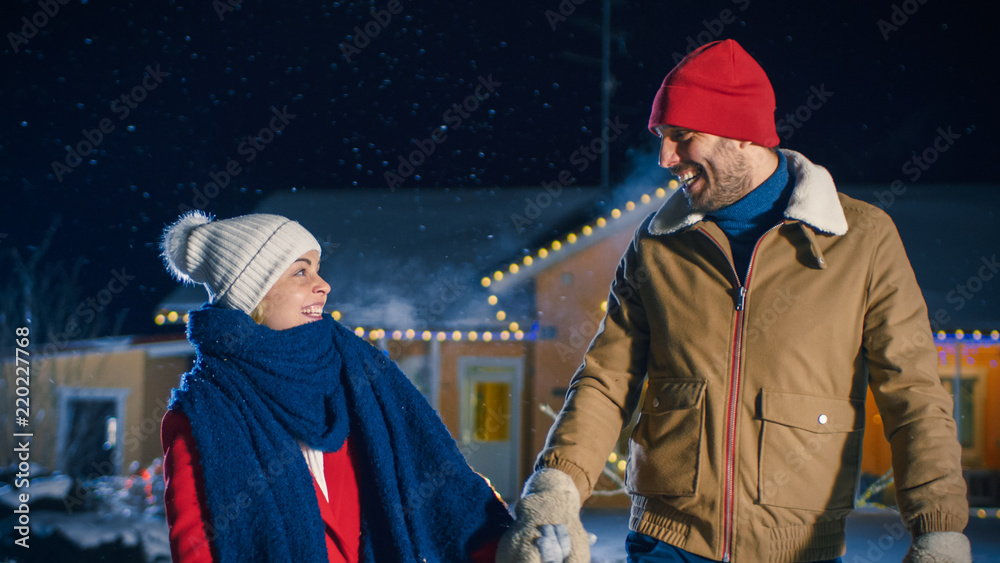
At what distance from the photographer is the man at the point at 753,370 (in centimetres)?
156

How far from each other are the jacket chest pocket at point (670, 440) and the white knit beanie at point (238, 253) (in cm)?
92

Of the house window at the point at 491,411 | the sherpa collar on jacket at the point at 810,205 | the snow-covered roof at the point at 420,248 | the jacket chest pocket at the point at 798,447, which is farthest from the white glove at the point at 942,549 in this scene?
the house window at the point at 491,411

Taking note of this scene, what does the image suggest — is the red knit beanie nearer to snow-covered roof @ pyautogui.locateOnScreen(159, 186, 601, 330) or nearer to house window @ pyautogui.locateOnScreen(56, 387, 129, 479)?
snow-covered roof @ pyautogui.locateOnScreen(159, 186, 601, 330)

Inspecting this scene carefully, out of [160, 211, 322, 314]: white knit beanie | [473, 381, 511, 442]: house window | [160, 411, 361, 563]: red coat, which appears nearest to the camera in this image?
[160, 411, 361, 563]: red coat

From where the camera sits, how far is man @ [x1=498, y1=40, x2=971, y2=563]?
5.11ft

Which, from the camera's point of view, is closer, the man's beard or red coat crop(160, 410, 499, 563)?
red coat crop(160, 410, 499, 563)

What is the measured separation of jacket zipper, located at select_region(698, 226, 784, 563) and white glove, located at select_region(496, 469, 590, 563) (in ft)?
0.98

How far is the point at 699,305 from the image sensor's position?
169 centimetres

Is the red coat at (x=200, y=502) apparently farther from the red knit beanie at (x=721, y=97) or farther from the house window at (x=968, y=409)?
the house window at (x=968, y=409)

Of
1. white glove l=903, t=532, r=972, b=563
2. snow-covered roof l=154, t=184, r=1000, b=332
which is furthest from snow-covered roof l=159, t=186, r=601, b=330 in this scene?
white glove l=903, t=532, r=972, b=563

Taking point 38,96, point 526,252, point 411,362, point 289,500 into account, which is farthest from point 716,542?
point 38,96

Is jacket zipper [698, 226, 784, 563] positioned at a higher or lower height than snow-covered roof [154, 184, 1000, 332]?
lower

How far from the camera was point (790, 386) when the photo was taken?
5.19ft

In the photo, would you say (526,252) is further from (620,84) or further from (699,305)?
(699,305)
